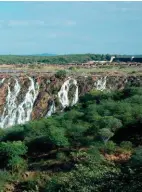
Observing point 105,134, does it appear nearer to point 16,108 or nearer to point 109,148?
point 109,148

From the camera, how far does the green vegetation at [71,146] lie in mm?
22891

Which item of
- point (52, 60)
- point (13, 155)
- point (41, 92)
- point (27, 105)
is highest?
point (41, 92)

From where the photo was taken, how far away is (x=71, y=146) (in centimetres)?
2839

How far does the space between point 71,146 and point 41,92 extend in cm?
2359

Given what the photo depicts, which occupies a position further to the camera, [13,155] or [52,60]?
[52,60]

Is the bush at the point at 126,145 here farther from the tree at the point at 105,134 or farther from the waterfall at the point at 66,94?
the waterfall at the point at 66,94

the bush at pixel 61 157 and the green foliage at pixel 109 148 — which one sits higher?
the green foliage at pixel 109 148

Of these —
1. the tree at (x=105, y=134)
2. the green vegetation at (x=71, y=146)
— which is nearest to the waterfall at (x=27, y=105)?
the green vegetation at (x=71, y=146)

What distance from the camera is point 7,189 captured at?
913 inches

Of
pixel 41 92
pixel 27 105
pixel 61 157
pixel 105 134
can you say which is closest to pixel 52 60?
pixel 41 92

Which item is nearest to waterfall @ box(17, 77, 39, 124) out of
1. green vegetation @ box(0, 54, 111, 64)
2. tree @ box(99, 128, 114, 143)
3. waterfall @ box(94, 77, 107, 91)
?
waterfall @ box(94, 77, 107, 91)

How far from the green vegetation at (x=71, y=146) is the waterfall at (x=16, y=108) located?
16367mm

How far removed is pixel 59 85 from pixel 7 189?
97.9ft

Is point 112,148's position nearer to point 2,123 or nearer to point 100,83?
point 2,123
